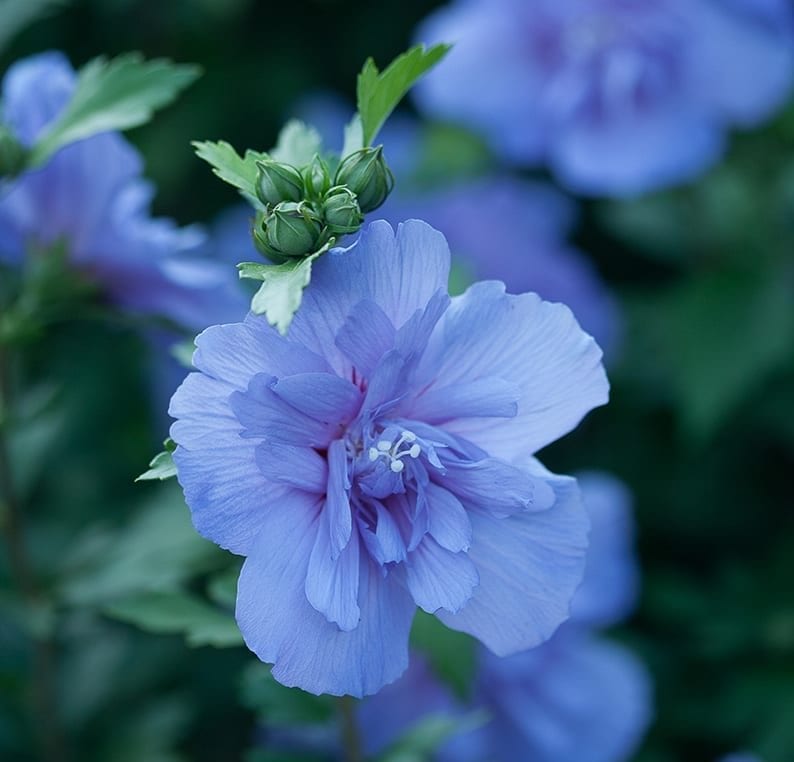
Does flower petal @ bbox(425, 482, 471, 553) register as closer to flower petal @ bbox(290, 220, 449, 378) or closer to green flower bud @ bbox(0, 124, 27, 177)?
flower petal @ bbox(290, 220, 449, 378)

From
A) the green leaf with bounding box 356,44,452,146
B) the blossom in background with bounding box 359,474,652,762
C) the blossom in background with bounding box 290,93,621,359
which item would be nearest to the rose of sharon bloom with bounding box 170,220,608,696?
the green leaf with bounding box 356,44,452,146

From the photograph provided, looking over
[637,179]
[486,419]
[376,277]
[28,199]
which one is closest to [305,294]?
[376,277]

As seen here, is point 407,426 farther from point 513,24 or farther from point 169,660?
point 513,24

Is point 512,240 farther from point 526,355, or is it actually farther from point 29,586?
point 526,355

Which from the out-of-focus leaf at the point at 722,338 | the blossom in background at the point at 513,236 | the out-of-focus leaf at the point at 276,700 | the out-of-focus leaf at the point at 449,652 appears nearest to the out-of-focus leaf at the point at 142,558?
the out-of-focus leaf at the point at 276,700

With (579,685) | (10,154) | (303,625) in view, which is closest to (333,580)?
(303,625)
